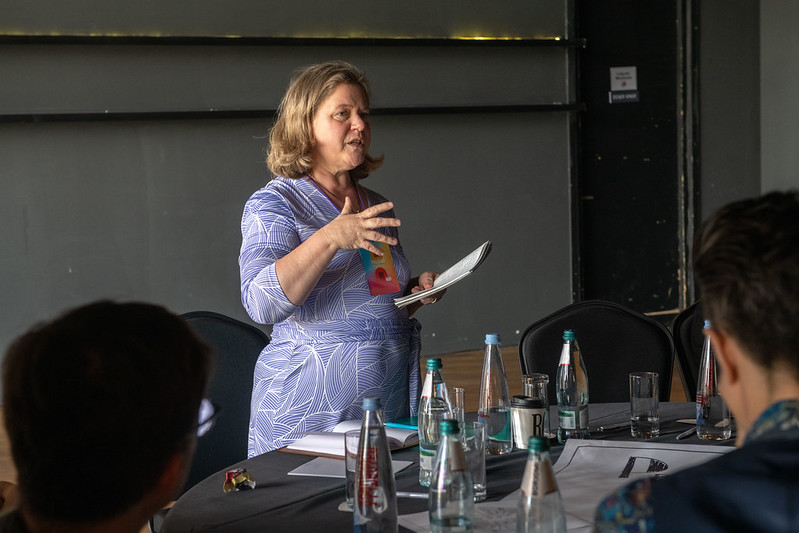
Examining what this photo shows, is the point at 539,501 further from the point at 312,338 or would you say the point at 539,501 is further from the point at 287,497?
the point at 312,338

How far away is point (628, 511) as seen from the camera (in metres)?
0.88

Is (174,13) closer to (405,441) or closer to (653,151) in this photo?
(653,151)

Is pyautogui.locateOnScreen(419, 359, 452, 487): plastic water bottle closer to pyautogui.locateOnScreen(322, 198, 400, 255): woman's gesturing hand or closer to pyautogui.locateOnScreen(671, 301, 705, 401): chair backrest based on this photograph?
pyautogui.locateOnScreen(322, 198, 400, 255): woman's gesturing hand

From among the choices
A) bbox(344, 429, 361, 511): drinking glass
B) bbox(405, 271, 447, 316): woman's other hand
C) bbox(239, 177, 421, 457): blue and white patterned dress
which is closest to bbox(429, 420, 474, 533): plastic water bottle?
bbox(344, 429, 361, 511): drinking glass

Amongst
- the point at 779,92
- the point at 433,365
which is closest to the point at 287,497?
the point at 433,365

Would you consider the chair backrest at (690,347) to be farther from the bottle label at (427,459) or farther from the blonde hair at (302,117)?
the bottle label at (427,459)

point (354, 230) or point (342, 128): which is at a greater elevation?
point (342, 128)

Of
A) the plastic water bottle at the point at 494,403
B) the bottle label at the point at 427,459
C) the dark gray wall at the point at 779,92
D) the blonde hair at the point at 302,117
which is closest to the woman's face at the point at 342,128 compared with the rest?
the blonde hair at the point at 302,117

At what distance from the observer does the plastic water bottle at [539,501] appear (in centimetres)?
127

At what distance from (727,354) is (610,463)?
2.64 feet

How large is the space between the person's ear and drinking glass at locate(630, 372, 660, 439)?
3.40 feet

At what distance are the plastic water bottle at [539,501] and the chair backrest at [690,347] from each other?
5.43 ft

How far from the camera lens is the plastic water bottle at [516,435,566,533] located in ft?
4.16

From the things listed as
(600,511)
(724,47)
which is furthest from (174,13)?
(600,511)
